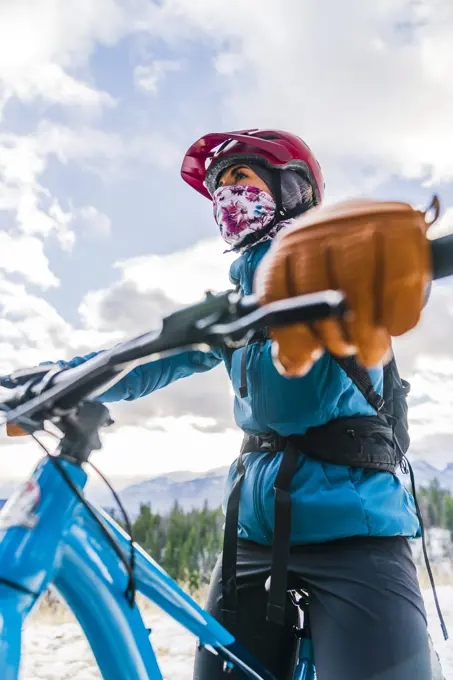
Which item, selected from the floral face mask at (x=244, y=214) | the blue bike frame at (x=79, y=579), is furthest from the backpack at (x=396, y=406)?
the blue bike frame at (x=79, y=579)

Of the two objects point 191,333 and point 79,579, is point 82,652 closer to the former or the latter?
point 79,579

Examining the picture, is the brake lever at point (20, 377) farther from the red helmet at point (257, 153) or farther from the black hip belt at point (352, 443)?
the red helmet at point (257, 153)

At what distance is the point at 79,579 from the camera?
1.11 m

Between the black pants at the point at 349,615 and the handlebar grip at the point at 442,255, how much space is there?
1131 mm

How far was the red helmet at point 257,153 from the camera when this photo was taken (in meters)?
2.01

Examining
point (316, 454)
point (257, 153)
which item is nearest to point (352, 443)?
point (316, 454)

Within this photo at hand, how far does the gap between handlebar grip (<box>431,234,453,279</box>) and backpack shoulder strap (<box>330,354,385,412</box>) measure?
2.60 feet

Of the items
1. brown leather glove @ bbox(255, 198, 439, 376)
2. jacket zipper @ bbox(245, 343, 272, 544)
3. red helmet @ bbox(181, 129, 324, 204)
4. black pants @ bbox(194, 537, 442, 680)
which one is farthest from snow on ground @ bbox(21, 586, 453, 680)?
brown leather glove @ bbox(255, 198, 439, 376)

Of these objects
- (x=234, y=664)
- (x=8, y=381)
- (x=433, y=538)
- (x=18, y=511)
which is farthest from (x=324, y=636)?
(x=433, y=538)

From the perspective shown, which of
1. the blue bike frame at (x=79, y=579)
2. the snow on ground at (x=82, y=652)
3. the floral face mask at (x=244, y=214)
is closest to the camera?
the blue bike frame at (x=79, y=579)

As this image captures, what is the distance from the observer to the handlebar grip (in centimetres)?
55

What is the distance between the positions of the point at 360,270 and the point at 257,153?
158 centimetres

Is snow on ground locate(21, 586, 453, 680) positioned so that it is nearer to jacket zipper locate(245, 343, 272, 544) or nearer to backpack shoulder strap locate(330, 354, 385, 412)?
jacket zipper locate(245, 343, 272, 544)

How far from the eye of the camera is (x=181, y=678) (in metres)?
3.64
